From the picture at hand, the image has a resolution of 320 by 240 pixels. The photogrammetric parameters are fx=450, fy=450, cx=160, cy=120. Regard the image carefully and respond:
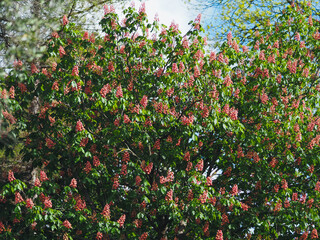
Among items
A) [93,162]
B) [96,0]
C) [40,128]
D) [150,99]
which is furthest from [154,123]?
[96,0]

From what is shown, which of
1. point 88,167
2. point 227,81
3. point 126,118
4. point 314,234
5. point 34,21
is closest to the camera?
point 34,21

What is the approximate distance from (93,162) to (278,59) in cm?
576

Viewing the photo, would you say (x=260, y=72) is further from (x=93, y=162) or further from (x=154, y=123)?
(x=93, y=162)

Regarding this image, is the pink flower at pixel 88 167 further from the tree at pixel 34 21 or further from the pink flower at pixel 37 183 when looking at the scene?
the tree at pixel 34 21

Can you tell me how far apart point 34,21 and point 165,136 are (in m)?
4.56

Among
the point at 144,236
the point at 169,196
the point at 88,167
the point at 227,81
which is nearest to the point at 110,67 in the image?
the point at 88,167

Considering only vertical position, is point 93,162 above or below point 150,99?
below

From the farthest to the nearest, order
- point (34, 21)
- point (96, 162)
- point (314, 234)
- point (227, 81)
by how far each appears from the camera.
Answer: point (227, 81), point (314, 234), point (96, 162), point (34, 21)

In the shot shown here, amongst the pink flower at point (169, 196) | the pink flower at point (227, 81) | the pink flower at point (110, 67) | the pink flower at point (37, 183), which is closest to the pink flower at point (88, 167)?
the pink flower at point (37, 183)

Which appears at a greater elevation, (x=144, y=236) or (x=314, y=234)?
(x=314, y=234)

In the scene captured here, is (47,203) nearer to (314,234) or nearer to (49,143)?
(49,143)

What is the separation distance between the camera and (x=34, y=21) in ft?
24.4

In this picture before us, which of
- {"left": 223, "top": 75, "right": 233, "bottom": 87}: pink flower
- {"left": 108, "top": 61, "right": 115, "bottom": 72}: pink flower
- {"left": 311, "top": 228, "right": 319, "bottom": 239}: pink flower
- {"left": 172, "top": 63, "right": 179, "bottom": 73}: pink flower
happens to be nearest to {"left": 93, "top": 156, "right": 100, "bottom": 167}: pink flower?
{"left": 108, "top": 61, "right": 115, "bottom": 72}: pink flower

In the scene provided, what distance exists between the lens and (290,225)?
1068 cm
